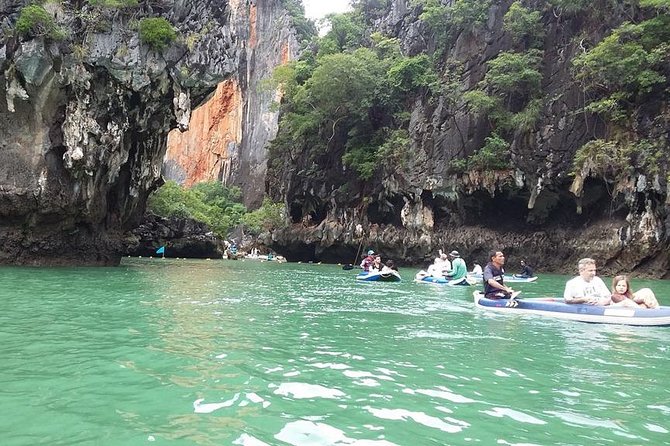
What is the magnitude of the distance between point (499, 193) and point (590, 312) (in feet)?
74.6

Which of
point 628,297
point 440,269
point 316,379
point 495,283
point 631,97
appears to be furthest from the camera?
point 631,97

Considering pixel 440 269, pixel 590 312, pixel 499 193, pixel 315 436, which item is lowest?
pixel 315 436

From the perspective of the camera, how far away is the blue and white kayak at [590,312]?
31.0 feet

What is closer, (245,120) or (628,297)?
(628,297)

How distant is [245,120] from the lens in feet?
218

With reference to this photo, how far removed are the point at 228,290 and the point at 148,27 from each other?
11973 mm

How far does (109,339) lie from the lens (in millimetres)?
6668

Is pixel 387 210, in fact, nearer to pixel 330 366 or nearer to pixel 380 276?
pixel 380 276

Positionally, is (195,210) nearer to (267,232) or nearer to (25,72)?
(267,232)

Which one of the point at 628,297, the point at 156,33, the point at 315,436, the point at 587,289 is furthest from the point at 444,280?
the point at 315,436

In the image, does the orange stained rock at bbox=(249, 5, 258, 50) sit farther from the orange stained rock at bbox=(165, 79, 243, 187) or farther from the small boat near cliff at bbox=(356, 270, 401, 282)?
the small boat near cliff at bbox=(356, 270, 401, 282)

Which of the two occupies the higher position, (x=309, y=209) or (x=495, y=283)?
(x=309, y=209)

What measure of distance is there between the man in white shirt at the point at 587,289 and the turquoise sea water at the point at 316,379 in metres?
0.77

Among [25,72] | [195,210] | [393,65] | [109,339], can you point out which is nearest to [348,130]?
[393,65]
